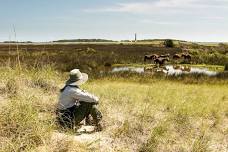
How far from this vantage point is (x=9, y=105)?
722 centimetres

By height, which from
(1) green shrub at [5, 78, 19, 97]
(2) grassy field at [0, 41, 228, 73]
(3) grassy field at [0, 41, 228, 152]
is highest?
(1) green shrub at [5, 78, 19, 97]

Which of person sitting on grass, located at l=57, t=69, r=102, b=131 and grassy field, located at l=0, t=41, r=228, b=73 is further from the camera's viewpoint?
grassy field, located at l=0, t=41, r=228, b=73

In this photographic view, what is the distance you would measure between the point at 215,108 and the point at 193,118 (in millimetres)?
1818

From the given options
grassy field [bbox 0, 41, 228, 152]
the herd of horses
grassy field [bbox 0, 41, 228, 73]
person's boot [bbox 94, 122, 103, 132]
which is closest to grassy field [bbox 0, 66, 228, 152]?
grassy field [bbox 0, 41, 228, 152]

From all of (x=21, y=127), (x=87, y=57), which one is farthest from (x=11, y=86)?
(x=87, y=57)

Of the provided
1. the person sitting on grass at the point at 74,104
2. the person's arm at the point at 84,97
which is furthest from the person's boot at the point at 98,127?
the person's arm at the point at 84,97

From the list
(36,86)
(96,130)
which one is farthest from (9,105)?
(36,86)

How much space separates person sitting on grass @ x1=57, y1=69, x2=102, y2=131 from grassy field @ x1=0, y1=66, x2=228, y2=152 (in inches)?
11.3

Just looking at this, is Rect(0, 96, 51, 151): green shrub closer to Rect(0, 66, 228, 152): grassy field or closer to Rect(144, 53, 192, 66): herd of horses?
Rect(0, 66, 228, 152): grassy field

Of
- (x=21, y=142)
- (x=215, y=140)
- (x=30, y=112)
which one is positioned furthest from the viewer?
(x=215, y=140)

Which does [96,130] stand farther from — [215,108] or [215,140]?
[215,108]

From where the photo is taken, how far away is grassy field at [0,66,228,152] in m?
6.70

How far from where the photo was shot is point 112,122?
8.66 metres

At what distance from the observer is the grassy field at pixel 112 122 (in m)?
6.70
